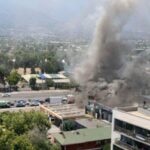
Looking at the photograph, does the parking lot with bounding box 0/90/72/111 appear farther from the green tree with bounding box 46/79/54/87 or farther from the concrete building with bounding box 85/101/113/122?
the concrete building with bounding box 85/101/113/122

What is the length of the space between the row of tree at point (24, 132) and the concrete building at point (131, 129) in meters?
4.83

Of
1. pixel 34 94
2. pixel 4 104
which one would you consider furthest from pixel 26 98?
pixel 4 104

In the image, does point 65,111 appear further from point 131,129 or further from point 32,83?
point 32,83

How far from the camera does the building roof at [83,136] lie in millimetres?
30627

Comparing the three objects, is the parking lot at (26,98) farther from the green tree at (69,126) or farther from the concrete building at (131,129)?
the concrete building at (131,129)

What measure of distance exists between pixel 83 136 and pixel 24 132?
4.56m

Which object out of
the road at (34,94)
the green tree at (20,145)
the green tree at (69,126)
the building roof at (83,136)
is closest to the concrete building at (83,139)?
the building roof at (83,136)

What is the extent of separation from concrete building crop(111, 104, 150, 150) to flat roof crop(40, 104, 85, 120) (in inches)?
477

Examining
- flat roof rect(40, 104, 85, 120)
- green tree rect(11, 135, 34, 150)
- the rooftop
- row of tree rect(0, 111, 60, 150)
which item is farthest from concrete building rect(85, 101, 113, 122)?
green tree rect(11, 135, 34, 150)

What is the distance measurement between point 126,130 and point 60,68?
5386 cm

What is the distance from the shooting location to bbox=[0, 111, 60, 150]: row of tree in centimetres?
2689

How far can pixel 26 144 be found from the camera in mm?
26734

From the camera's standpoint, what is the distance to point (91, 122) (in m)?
37.3

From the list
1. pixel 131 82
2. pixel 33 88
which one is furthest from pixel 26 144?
pixel 33 88
